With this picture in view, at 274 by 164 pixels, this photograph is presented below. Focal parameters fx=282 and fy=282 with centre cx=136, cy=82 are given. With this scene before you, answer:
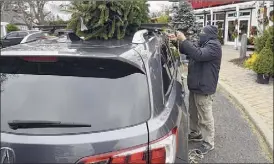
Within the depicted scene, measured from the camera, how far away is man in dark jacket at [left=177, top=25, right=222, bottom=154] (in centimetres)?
338

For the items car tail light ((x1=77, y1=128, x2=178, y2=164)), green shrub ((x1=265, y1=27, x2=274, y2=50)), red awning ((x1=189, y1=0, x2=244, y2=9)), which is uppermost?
red awning ((x1=189, y1=0, x2=244, y2=9))

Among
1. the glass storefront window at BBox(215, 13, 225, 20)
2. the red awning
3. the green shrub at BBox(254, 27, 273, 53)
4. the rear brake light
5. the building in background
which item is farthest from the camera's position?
the glass storefront window at BBox(215, 13, 225, 20)

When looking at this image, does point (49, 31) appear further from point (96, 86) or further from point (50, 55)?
point (96, 86)

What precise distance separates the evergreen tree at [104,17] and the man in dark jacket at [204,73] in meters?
0.70

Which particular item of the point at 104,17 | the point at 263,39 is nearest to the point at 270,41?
the point at 263,39

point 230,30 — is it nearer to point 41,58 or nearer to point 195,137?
point 195,137

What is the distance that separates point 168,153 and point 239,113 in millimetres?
3560

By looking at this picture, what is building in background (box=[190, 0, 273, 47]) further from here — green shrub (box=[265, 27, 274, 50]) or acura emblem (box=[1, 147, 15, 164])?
acura emblem (box=[1, 147, 15, 164])

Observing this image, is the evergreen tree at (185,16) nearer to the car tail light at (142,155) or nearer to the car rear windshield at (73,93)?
the car rear windshield at (73,93)

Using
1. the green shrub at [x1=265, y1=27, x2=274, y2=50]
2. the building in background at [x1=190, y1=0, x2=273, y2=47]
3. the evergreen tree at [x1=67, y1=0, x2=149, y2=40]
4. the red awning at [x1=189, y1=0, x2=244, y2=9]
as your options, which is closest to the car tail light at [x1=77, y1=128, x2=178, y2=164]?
the evergreen tree at [x1=67, y1=0, x2=149, y2=40]

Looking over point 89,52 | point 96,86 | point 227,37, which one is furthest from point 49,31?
point 227,37

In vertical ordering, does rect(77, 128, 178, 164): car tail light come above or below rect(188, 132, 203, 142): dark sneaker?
above

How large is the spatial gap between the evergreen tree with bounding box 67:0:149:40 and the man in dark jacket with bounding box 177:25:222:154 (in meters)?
0.70

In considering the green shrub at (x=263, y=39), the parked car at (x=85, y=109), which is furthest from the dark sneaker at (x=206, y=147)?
the green shrub at (x=263, y=39)
